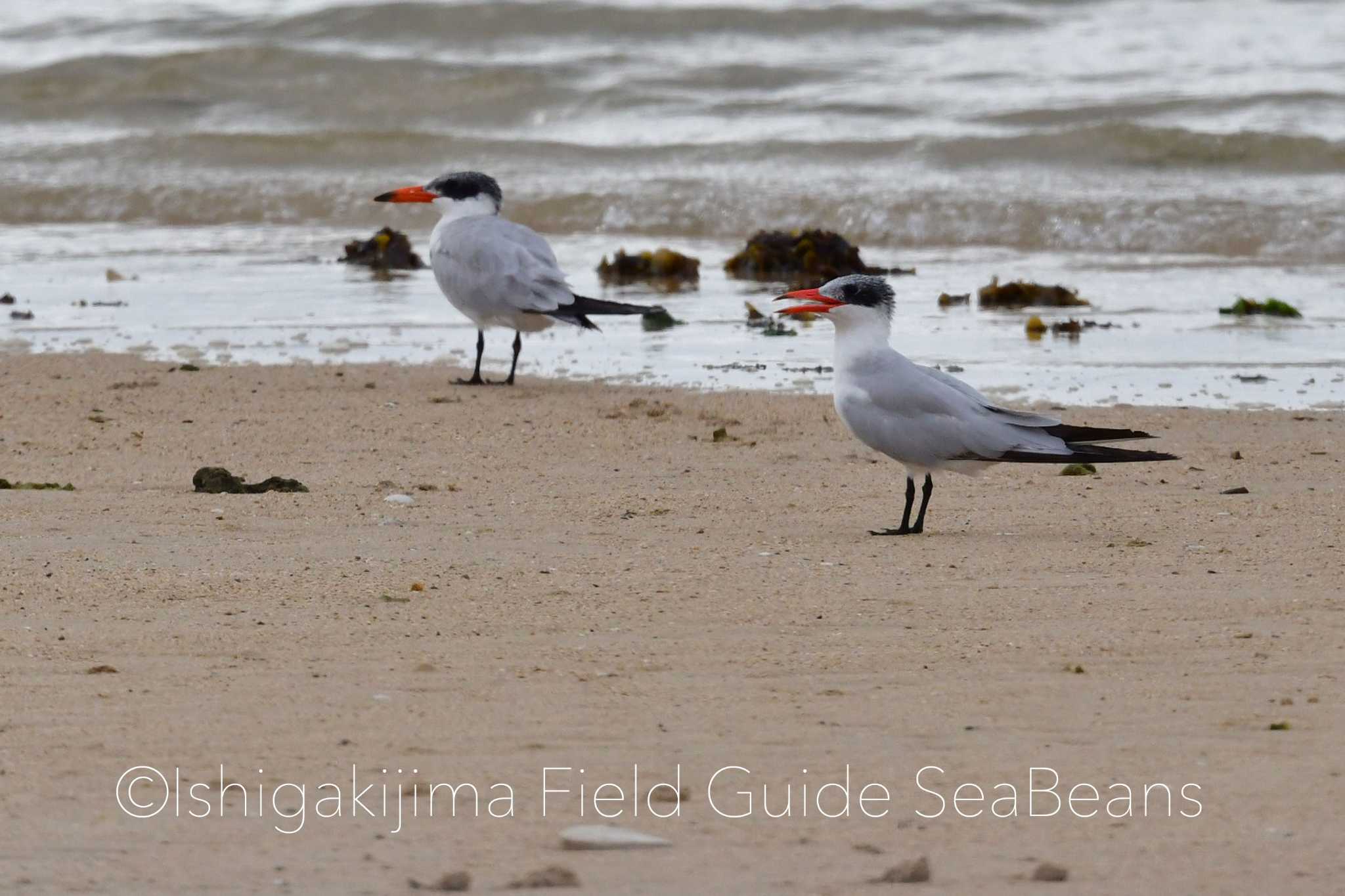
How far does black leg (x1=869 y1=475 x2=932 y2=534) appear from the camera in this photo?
5086 millimetres

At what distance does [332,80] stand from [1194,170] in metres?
9.25

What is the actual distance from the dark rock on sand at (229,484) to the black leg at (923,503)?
1.81m

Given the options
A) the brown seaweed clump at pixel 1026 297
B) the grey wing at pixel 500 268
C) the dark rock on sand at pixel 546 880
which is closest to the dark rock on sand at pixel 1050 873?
the dark rock on sand at pixel 546 880

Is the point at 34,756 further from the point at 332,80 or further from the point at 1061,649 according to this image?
the point at 332,80

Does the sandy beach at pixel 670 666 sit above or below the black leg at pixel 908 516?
below

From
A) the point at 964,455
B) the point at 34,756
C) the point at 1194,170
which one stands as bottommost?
the point at 34,756

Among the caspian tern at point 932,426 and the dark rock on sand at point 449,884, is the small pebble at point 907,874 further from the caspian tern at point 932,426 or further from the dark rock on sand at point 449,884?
the caspian tern at point 932,426

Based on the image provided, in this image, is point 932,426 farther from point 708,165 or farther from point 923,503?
point 708,165

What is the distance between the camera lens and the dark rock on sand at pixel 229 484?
17.9 ft

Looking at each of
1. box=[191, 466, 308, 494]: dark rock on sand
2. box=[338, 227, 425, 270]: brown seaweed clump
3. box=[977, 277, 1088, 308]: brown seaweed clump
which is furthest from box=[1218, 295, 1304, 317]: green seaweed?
box=[191, 466, 308, 494]: dark rock on sand

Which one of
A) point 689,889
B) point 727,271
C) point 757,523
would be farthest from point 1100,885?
point 727,271

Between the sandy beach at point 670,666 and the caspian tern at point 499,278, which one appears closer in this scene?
the sandy beach at point 670,666

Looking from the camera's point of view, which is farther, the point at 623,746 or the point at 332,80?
the point at 332,80

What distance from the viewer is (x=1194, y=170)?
1466cm
